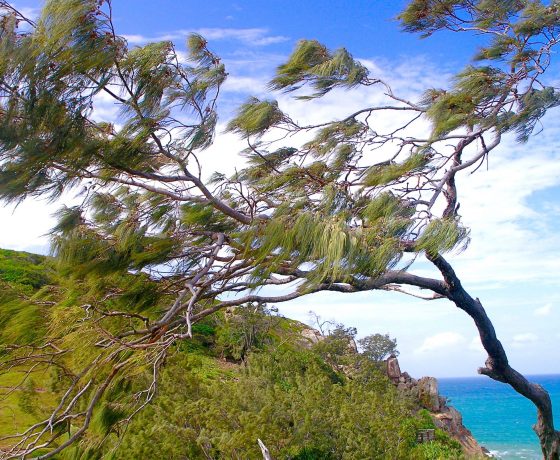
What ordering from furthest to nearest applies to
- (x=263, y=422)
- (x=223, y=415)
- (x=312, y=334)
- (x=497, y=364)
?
(x=312, y=334) < (x=223, y=415) < (x=263, y=422) < (x=497, y=364)

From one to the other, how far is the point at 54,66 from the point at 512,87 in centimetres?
285

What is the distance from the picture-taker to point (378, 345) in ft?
44.5

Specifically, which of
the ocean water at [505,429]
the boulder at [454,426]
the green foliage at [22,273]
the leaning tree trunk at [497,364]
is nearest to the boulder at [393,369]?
the boulder at [454,426]

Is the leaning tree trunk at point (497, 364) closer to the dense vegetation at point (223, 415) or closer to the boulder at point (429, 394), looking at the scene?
the dense vegetation at point (223, 415)

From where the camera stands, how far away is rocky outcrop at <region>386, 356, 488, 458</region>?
1115cm

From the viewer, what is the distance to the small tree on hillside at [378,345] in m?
13.5

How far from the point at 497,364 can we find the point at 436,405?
8490 mm

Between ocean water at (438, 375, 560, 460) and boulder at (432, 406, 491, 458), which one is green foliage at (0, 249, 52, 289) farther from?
ocean water at (438, 375, 560, 460)

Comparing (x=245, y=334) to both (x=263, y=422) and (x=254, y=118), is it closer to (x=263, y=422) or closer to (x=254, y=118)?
(x=263, y=422)

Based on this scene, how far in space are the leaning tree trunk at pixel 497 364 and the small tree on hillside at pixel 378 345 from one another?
934 cm

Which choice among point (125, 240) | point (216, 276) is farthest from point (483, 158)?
point (125, 240)

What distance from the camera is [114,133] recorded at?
2.93 metres

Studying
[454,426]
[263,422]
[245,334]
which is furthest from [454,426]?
[263,422]

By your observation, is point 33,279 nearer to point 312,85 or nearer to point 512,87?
point 312,85
